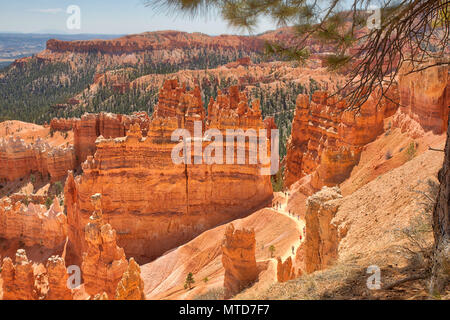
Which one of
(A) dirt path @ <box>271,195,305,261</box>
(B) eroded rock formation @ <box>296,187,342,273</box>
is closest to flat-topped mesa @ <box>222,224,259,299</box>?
(B) eroded rock formation @ <box>296,187,342,273</box>

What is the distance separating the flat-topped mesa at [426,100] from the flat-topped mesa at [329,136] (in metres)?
1.83

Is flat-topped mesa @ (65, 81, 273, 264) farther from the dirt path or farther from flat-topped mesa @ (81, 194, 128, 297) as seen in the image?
flat-topped mesa @ (81, 194, 128, 297)

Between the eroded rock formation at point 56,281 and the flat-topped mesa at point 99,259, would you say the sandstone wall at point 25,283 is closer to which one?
the eroded rock formation at point 56,281

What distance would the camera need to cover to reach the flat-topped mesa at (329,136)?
22938 millimetres

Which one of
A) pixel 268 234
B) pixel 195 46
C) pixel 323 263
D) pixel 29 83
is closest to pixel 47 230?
pixel 268 234

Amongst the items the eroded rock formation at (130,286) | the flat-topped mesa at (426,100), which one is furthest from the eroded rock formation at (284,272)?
the flat-topped mesa at (426,100)

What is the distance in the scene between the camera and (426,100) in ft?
62.4

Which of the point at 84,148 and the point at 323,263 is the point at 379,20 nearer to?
the point at 323,263

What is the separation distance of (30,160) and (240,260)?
3782cm

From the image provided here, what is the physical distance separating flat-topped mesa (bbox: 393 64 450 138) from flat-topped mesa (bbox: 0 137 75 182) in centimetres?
3425

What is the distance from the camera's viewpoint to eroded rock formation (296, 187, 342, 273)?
10.6m

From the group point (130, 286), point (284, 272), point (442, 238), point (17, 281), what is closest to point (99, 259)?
point (17, 281)

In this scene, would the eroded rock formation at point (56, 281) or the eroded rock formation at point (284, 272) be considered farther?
the eroded rock formation at point (56, 281)

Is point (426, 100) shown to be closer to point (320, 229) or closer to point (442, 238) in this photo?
point (320, 229)
